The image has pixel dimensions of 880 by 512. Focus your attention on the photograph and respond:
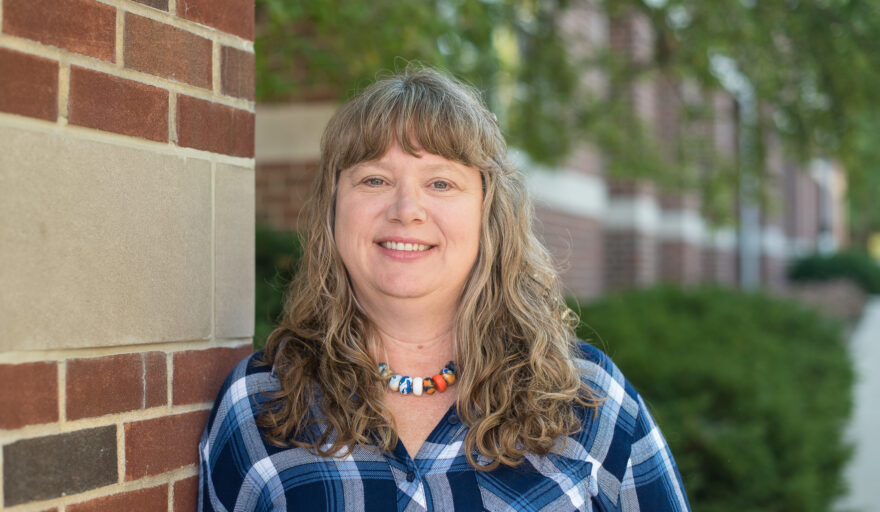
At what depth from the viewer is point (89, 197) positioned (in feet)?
5.08

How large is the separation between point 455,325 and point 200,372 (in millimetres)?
557

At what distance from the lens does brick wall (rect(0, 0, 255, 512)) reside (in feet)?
4.66

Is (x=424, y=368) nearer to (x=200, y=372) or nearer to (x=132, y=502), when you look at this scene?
(x=200, y=372)

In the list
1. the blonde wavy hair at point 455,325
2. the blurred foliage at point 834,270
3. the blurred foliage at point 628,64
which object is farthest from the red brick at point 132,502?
the blurred foliage at point 834,270

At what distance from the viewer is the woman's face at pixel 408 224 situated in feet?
6.27

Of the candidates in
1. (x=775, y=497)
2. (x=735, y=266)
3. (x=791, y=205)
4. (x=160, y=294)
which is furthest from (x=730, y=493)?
(x=791, y=205)

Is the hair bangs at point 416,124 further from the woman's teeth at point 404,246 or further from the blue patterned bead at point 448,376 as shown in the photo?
the blue patterned bead at point 448,376

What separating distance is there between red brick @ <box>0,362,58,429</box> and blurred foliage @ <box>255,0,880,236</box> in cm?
188

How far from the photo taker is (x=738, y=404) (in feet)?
15.2

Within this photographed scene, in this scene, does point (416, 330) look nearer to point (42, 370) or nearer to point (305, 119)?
point (42, 370)

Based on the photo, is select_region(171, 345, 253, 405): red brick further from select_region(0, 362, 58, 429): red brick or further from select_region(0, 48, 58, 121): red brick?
select_region(0, 48, 58, 121): red brick

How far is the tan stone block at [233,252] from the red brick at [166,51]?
0.66ft

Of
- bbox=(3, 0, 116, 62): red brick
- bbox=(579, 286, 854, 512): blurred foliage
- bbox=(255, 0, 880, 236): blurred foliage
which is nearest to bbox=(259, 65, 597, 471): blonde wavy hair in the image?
bbox=(3, 0, 116, 62): red brick

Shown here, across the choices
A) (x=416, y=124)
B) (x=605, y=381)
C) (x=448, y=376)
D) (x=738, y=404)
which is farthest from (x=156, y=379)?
(x=738, y=404)
